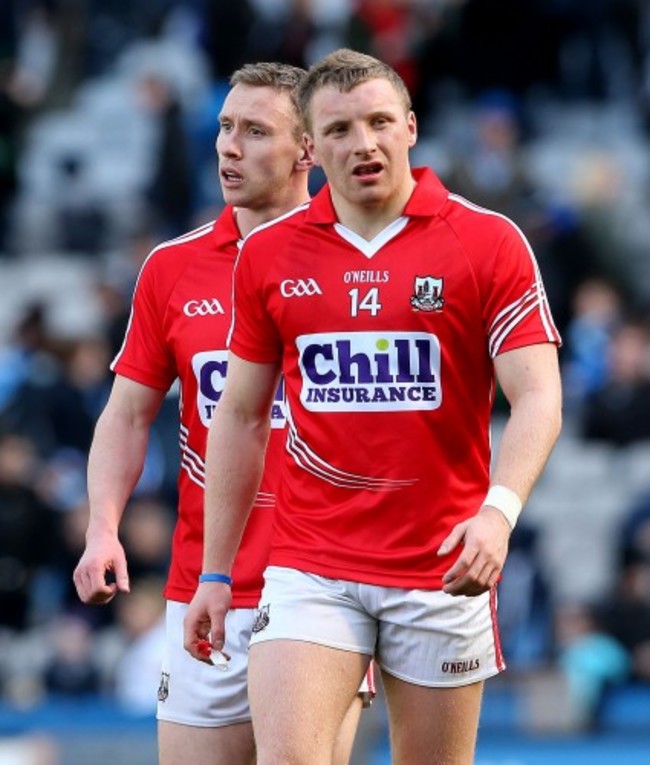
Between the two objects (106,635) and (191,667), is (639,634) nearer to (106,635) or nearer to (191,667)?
(106,635)

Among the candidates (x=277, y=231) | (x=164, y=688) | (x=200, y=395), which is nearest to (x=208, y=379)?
(x=200, y=395)

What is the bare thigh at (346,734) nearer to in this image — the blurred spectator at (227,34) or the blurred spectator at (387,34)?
the blurred spectator at (387,34)

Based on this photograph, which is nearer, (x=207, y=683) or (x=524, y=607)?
(x=207, y=683)

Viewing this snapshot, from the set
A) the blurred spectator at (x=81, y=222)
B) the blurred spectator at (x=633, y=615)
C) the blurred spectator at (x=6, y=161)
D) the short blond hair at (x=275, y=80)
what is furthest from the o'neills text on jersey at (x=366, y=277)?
the blurred spectator at (x=6, y=161)

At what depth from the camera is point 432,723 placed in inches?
248

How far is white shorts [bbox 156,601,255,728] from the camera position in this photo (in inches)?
271

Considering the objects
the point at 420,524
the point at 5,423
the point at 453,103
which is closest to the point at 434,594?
the point at 420,524

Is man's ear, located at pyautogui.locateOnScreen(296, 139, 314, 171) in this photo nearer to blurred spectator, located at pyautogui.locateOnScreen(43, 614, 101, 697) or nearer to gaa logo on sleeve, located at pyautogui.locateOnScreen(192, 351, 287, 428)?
gaa logo on sleeve, located at pyautogui.locateOnScreen(192, 351, 287, 428)

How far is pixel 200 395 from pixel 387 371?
3.07 ft

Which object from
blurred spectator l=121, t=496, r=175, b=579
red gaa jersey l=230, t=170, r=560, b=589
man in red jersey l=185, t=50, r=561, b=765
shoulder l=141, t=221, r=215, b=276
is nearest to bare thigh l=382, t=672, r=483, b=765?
man in red jersey l=185, t=50, r=561, b=765

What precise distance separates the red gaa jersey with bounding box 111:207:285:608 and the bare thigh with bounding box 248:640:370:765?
2.34ft

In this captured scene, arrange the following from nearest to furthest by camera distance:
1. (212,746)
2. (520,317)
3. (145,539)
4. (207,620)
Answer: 1. (520,317)
2. (207,620)
3. (212,746)
4. (145,539)

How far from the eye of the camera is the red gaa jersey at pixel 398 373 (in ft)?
20.4

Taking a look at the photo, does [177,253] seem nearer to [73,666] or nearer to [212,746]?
[212,746]
